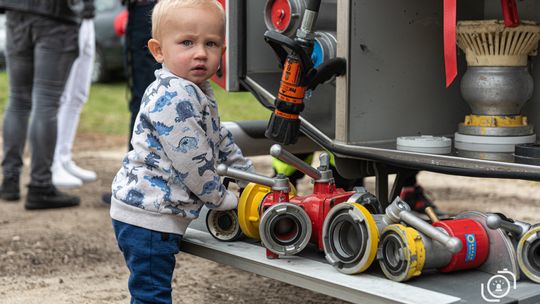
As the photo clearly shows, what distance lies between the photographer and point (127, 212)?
7.65 ft

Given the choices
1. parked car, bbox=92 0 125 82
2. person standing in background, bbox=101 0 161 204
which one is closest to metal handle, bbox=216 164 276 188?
person standing in background, bbox=101 0 161 204

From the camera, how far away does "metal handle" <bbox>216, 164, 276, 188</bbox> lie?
2.38 meters

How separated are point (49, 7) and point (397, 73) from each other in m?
2.44

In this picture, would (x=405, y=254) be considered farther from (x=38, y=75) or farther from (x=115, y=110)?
(x=115, y=110)

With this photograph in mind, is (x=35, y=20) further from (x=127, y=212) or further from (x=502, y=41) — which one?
(x=502, y=41)

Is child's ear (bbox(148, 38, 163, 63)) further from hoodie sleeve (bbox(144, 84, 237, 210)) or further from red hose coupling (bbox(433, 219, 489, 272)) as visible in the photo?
red hose coupling (bbox(433, 219, 489, 272))

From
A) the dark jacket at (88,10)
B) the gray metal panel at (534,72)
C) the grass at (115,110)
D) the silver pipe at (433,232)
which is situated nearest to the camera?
the silver pipe at (433,232)

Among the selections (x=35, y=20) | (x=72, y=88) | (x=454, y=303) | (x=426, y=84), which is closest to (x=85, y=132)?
(x=72, y=88)

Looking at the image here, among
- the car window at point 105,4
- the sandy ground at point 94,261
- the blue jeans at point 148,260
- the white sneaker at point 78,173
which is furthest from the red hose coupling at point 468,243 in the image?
the car window at point 105,4

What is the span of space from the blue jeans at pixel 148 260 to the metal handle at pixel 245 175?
240mm

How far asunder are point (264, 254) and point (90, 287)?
3.82 feet

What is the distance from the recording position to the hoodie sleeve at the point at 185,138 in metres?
2.25

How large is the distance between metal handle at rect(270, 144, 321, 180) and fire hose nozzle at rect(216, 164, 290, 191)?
0.25 feet

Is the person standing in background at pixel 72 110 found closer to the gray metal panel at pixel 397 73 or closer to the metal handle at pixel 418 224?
the gray metal panel at pixel 397 73
